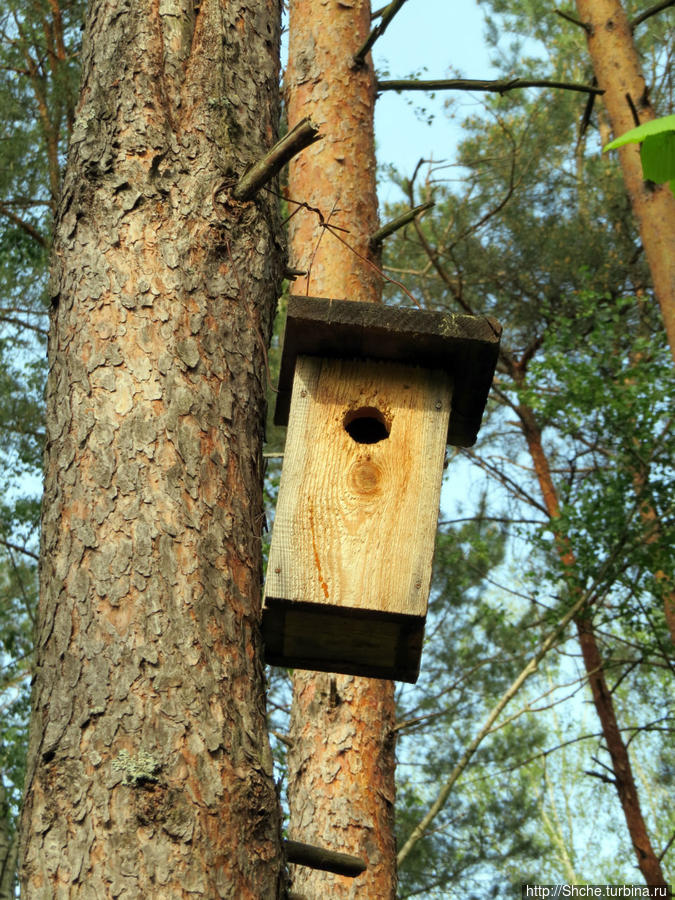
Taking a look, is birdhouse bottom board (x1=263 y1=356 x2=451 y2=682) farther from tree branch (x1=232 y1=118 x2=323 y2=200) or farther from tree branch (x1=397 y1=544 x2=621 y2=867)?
tree branch (x1=397 y1=544 x2=621 y2=867)

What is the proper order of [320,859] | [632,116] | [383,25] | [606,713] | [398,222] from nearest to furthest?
[320,859]
[398,222]
[383,25]
[632,116]
[606,713]

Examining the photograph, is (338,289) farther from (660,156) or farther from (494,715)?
(660,156)

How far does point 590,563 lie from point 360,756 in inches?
144

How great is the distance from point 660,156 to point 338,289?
2.83 meters

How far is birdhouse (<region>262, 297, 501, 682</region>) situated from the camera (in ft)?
6.86

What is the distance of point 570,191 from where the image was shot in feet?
40.2

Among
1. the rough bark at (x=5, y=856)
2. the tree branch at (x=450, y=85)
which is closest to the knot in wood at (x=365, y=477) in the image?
the tree branch at (x=450, y=85)

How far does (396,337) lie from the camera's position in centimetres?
222

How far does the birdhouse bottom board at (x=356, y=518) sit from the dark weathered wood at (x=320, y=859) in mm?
429

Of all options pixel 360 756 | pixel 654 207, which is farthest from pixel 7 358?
pixel 360 756

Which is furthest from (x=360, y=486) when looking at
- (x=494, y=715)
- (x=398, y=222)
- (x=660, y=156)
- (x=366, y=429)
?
(x=494, y=715)

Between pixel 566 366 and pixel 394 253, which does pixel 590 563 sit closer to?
pixel 566 366

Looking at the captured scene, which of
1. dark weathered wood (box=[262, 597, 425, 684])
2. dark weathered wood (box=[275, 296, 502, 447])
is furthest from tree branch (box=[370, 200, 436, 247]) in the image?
dark weathered wood (box=[262, 597, 425, 684])

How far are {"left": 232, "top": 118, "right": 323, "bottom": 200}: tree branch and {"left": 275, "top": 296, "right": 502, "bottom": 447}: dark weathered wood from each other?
0.26 m
